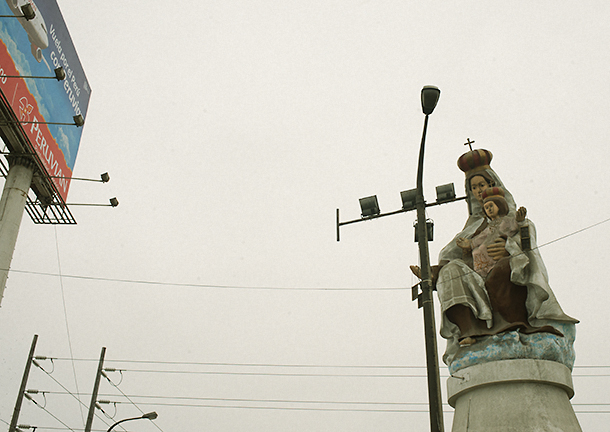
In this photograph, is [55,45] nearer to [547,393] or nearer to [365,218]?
[365,218]

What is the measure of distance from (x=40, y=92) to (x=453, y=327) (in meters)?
14.8

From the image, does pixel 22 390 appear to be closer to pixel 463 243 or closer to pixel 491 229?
pixel 463 243

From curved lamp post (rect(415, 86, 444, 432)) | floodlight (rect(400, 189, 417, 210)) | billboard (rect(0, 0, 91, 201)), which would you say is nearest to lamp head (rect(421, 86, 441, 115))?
curved lamp post (rect(415, 86, 444, 432))

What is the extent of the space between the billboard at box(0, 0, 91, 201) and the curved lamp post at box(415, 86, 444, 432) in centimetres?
1301

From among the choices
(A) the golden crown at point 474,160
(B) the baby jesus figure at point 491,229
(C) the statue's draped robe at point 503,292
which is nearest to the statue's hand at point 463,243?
(B) the baby jesus figure at point 491,229

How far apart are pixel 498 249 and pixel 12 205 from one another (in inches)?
566

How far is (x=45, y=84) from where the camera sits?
2056cm

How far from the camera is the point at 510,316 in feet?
49.0

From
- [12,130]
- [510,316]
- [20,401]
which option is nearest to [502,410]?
[510,316]

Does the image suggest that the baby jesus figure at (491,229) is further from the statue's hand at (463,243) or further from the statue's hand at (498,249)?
the statue's hand at (498,249)

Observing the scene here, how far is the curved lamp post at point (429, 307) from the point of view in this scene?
9.02m

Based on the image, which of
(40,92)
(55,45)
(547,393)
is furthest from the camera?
(55,45)

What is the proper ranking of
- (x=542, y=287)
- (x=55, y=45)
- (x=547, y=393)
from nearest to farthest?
(x=547, y=393), (x=542, y=287), (x=55, y=45)

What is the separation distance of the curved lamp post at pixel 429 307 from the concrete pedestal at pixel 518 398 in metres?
5.19
